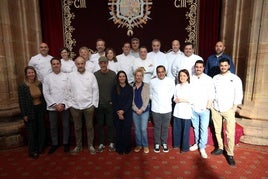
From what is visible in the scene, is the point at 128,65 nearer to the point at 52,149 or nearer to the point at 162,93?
the point at 162,93

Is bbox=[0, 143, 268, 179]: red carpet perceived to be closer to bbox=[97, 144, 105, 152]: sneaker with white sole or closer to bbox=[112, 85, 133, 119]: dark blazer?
bbox=[97, 144, 105, 152]: sneaker with white sole

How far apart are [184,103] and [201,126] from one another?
1.63 feet

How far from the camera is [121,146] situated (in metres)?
3.75

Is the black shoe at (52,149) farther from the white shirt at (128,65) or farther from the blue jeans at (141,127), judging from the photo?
the white shirt at (128,65)

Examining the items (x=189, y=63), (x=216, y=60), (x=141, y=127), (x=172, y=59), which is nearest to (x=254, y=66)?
(x=216, y=60)

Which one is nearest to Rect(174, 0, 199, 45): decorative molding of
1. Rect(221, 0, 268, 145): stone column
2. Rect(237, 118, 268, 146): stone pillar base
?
Rect(221, 0, 268, 145): stone column

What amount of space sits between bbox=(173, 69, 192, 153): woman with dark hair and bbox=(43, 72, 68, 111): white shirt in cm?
192

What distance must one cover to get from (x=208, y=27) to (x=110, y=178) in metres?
4.13

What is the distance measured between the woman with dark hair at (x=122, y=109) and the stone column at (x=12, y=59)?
2013mm

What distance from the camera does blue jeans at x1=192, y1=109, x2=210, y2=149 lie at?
362cm

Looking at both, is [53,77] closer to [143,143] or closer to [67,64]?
[67,64]

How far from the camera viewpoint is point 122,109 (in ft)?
11.8

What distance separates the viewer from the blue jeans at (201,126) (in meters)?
3.62

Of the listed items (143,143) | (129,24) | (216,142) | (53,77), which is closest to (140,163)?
(143,143)
